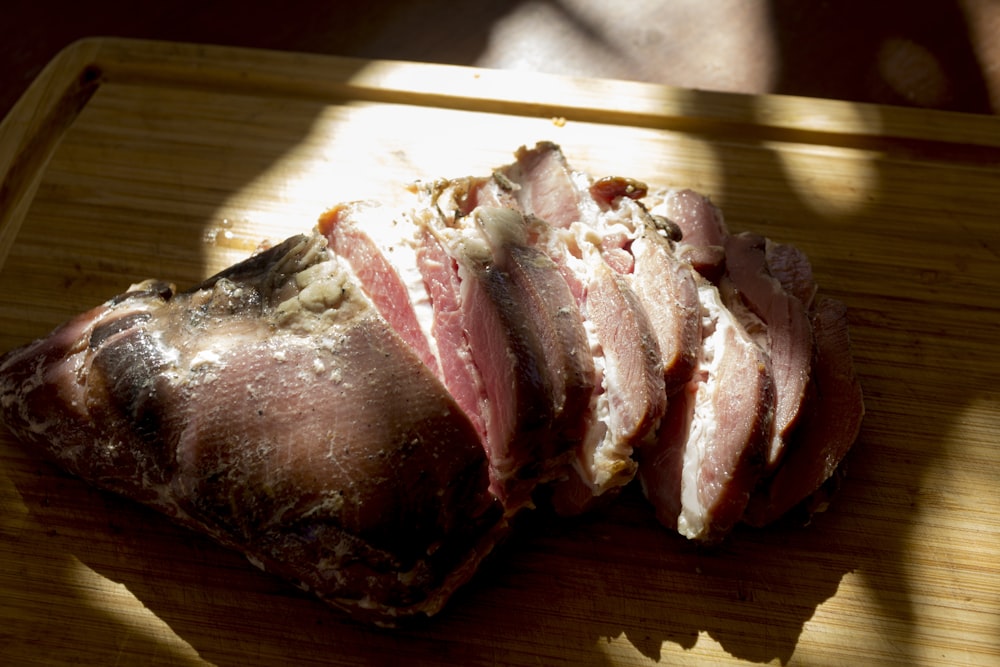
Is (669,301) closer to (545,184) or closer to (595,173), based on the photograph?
(545,184)

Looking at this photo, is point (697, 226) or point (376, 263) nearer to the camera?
point (376, 263)

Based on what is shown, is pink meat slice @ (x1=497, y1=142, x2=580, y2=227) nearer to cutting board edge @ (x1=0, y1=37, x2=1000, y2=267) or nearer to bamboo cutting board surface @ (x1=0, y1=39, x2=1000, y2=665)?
bamboo cutting board surface @ (x1=0, y1=39, x2=1000, y2=665)

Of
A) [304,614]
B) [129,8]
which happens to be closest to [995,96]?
[304,614]

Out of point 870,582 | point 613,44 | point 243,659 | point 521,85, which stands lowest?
point 870,582

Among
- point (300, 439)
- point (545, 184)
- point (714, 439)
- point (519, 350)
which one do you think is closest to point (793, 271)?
point (714, 439)

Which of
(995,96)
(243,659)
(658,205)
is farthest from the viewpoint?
(995,96)

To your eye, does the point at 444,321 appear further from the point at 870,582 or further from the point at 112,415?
the point at 870,582
